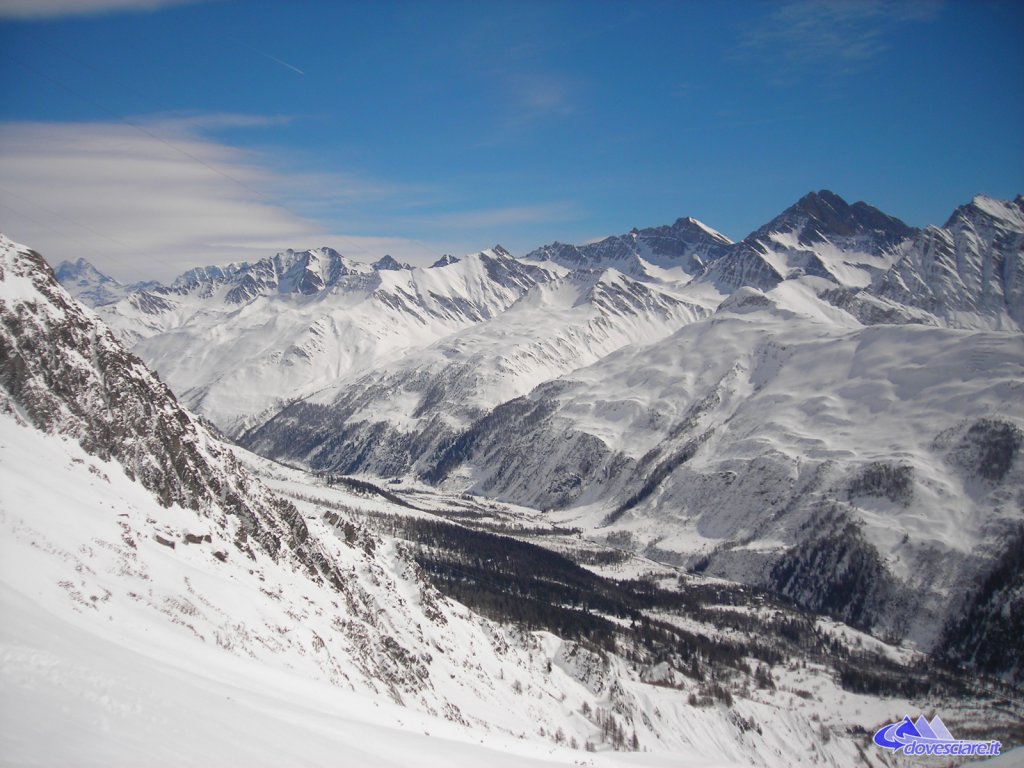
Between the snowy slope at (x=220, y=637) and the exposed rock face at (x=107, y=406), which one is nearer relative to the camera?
the snowy slope at (x=220, y=637)

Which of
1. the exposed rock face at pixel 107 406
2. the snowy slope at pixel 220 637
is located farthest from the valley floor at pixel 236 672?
the exposed rock face at pixel 107 406

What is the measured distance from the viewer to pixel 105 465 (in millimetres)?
67500

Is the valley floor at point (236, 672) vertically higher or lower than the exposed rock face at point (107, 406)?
lower

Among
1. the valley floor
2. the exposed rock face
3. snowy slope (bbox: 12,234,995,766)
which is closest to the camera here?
the valley floor

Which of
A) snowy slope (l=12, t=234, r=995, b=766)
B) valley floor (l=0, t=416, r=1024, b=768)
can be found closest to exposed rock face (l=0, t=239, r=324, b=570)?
snowy slope (l=12, t=234, r=995, b=766)

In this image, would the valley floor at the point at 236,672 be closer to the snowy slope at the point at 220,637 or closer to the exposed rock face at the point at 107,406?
the snowy slope at the point at 220,637

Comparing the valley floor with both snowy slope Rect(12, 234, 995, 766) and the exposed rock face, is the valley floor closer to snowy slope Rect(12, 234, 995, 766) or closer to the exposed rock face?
snowy slope Rect(12, 234, 995, 766)

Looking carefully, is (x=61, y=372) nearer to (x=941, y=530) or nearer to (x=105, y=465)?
(x=105, y=465)

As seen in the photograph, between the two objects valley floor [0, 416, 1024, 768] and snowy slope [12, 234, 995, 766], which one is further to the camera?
snowy slope [12, 234, 995, 766]

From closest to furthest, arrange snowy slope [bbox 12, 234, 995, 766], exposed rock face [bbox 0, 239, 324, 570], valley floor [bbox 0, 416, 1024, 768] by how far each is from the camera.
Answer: valley floor [bbox 0, 416, 1024, 768] < snowy slope [bbox 12, 234, 995, 766] < exposed rock face [bbox 0, 239, 324, 570]

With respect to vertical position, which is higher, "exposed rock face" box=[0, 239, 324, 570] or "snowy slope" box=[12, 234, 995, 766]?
"exposed rock face" box=[0, 239, 324, 570]

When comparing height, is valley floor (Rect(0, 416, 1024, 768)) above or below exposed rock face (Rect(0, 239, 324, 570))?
below

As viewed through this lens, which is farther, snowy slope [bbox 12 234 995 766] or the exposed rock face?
the exposed rock face

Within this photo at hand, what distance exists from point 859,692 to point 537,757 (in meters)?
117
